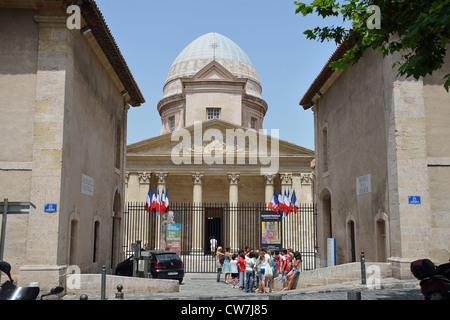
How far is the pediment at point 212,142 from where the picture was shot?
3453 cm

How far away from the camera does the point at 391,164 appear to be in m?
12.6

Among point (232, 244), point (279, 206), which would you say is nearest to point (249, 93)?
point (232, 244)

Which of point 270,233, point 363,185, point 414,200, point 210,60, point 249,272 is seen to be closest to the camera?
point 414,200

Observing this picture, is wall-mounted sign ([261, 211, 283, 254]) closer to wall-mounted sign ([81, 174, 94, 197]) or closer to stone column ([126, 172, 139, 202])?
wall-mounted sign ([81, 174, 94, 197])

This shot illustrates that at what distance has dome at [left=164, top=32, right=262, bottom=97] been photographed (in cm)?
4600

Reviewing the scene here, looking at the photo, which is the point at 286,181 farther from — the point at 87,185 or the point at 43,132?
the point at 43,132

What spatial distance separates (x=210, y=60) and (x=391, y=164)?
34982 millimetres

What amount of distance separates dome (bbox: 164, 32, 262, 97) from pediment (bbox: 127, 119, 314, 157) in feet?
37.5

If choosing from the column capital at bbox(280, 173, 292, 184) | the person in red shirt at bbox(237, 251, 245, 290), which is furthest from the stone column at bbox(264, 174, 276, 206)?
the person in red shirt at bbox(237, 251, 245, 290)

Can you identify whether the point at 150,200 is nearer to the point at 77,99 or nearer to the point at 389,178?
the point at 77,99

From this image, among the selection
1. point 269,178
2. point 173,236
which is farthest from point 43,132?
point 269,178

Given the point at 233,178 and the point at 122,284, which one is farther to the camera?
the point at 233,178

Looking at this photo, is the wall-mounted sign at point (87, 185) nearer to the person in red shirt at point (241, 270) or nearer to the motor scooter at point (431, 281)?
the person in red shirt at point (241, 270)

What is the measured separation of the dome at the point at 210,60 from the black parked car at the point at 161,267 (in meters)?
29.9
